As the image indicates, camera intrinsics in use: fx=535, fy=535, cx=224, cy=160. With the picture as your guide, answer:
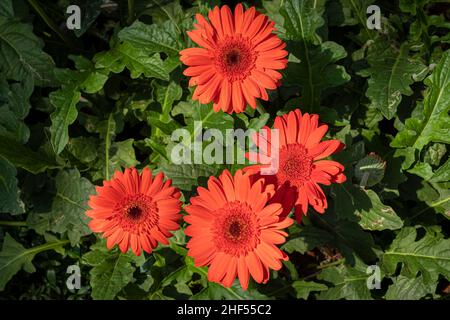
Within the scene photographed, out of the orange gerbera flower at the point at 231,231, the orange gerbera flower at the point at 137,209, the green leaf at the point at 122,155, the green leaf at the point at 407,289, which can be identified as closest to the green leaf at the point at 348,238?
the green leaf at the point at 407,289

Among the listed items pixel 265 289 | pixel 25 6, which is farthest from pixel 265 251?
pixel 25 6

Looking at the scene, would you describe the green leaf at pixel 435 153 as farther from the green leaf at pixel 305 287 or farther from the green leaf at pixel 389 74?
the green leaf at pixel 305 287

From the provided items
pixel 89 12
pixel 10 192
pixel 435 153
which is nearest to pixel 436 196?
pixel 435 153

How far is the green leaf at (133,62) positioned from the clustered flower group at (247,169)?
15.4 inches

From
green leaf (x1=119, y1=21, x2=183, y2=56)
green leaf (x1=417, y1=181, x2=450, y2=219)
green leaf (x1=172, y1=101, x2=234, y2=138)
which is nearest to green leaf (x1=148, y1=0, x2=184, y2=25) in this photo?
green leaf (x1=119, y1=21, x2=183, y2=56)

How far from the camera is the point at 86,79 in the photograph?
8.59 feet

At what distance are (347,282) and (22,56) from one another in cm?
201

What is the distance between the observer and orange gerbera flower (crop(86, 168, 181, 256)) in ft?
7.38

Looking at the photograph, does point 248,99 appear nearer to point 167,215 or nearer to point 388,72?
point 167,215

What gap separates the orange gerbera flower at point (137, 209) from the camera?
2.25 metres

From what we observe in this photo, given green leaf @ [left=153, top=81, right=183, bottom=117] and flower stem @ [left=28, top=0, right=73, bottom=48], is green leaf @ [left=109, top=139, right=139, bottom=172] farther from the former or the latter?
flower stem @ [left=28, top=0, right=73, bottom=48]

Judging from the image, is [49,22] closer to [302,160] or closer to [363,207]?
[302,160]

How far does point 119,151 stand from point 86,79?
418 millimetres

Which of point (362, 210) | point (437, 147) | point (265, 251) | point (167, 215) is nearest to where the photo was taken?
point (265, 251)
